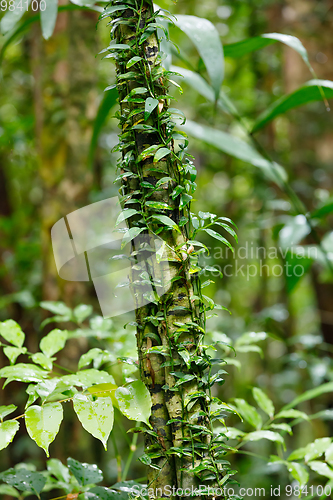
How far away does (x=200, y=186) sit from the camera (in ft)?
8.56

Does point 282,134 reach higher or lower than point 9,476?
higher

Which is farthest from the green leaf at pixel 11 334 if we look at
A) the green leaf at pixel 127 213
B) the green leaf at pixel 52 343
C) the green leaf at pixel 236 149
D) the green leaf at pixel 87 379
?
the green leaf at pixel 236 149

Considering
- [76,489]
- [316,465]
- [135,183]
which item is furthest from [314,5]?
[76,489]

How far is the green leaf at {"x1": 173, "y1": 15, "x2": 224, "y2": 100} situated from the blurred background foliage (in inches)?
→ 5.0

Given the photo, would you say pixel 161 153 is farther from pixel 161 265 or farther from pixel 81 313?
pixel 81 313

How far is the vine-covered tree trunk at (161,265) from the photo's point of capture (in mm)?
413

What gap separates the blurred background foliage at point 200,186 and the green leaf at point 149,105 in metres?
0.32

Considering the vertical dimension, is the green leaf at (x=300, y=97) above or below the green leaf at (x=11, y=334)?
above

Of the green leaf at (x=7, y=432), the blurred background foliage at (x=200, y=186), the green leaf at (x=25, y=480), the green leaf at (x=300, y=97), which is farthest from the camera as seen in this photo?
the blurred background foliage at (x=200, y=186)

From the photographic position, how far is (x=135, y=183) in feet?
1.47

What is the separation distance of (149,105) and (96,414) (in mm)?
337

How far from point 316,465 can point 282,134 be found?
2.82 meters

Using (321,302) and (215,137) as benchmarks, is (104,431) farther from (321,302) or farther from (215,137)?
(321,302)

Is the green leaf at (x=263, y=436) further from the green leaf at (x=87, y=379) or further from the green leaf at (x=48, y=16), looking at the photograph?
the green leaf at (x=48, y=16)
